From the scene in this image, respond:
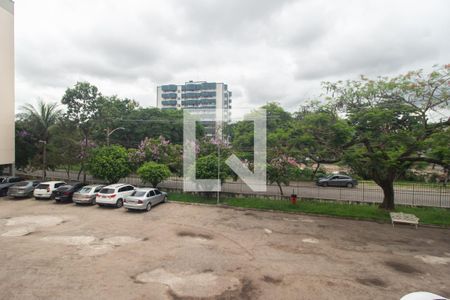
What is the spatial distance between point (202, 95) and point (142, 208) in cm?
7615

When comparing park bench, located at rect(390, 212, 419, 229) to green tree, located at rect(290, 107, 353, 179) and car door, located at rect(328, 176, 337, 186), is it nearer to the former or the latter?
green tree, located at rect(290, 107, 353, 179)

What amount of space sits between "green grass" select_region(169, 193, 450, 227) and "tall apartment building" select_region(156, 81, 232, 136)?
66.1 m

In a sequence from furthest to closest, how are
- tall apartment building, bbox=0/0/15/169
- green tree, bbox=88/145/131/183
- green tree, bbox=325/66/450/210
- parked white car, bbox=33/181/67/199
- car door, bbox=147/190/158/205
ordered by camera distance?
tall apartment building, bbox=0/0/15/169, green tree, bbox=88/145/131/183, parked white car, bbox=33/181/67/199, car door, bbox=147/190/158/205, green tree, bbox=325/66/450/210

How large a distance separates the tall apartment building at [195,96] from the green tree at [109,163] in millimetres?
63219

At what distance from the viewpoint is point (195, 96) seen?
287 ft

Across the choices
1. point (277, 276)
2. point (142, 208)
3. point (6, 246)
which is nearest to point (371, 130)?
point (277, 276)

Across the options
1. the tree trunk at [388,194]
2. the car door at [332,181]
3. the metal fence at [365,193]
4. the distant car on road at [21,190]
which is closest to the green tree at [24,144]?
the distant car on road at [21,190]

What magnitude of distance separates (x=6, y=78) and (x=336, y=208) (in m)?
27.1

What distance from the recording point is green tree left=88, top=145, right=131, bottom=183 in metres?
18.6

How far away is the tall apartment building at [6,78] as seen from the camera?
63.8ft

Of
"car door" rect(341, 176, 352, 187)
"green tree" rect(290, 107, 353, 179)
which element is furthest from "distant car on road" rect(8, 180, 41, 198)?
"car door" rect(341, 176, 352, 187)

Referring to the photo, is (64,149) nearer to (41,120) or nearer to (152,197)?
(41,120)

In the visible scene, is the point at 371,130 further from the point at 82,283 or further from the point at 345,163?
the point at 82,283

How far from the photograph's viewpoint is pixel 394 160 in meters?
12.3
